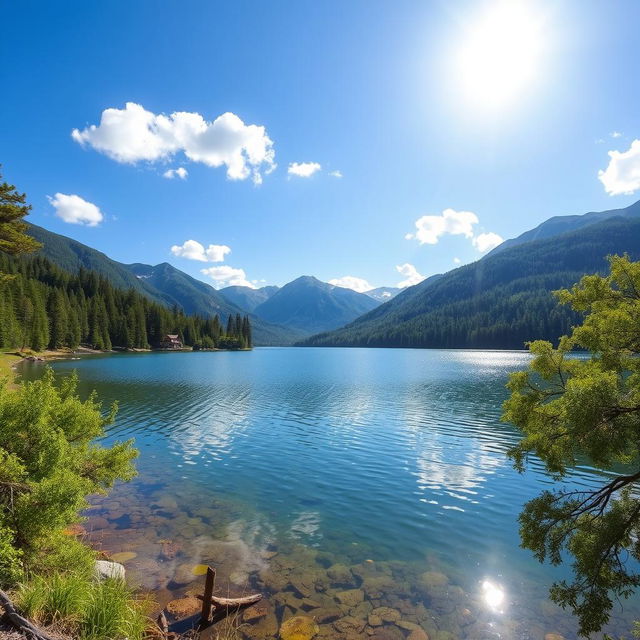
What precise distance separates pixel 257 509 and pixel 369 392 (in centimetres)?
4571

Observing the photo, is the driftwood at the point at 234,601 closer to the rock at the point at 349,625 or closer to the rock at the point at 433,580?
the rock at the point at 349,625

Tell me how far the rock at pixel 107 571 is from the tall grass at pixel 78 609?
2.34 metres

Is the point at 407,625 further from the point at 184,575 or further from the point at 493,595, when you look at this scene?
the point at 184,575

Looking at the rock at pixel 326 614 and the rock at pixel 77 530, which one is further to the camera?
the rock at pixel 77 530

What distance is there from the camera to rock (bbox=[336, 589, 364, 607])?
1298 centimetres

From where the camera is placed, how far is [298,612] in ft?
40.6

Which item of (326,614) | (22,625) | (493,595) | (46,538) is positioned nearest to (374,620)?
(326,614)

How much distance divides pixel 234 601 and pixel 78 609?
524 cm

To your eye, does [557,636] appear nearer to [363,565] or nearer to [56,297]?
[363,565]

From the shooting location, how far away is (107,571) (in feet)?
38.8

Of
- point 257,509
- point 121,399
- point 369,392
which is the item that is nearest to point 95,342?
point 121,399

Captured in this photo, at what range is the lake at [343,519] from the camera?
1305 cm

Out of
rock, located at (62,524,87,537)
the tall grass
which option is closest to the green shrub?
the tall grass

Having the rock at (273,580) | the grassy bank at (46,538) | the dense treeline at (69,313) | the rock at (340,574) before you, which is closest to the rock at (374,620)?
the rock at (340,574)
